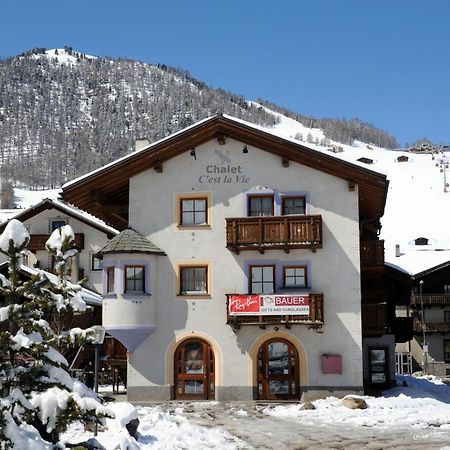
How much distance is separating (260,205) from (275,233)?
1.66 metres

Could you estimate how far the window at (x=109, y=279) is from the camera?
96.7 feet

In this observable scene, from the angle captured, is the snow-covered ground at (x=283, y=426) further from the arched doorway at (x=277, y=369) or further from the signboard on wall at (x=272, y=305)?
the signboard on wall at (x=272, y=305)

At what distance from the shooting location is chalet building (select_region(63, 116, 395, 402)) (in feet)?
94.3

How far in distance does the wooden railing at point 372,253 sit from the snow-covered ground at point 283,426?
16.3 feet

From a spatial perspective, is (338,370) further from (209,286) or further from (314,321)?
(209,286)

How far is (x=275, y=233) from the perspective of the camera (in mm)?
28938

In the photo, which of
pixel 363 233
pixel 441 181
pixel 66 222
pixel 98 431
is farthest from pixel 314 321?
pixel 441 181

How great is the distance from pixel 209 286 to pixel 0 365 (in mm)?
17651

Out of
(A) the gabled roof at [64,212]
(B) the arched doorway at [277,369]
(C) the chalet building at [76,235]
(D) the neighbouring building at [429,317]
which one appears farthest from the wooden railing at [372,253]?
(D) the neighbouring building at [429,317]

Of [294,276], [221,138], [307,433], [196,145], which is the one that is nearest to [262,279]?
[294,276]

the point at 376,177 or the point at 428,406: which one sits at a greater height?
the point at 376,177

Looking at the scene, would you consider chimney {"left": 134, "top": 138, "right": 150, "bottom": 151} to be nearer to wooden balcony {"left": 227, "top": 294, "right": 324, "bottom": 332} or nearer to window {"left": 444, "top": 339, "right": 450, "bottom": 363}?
wooden balcony {"left": 227, "top": 294, "right": 324, "bottom": 332}

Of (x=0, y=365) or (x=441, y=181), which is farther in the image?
(x=441, y=181)

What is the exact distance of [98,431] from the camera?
1803 cm
